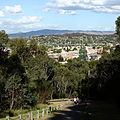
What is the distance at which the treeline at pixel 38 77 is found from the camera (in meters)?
33.2

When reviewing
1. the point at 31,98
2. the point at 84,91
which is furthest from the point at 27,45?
the point at 31,98

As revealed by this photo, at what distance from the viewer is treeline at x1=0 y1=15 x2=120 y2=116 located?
33188 mm

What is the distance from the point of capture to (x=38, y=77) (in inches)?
2377

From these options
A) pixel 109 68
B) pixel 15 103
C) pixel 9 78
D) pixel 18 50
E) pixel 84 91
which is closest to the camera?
pixel 9 78

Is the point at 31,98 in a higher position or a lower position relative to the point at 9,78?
lower

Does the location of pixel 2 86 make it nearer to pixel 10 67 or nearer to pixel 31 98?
pixel 10 67

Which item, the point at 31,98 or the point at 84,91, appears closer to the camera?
the point at 31,98

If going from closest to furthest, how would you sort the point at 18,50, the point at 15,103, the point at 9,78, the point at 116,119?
the point at 116,119
the point at 9,78
the point at 15,103
the point at 18,50

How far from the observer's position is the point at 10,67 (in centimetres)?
3331

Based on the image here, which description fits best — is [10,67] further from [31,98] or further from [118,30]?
[118,30]

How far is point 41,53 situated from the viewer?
62.2 metres

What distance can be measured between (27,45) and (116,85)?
23582mm

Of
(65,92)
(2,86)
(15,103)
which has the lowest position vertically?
(65,92)

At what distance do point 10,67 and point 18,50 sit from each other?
68.8ft
